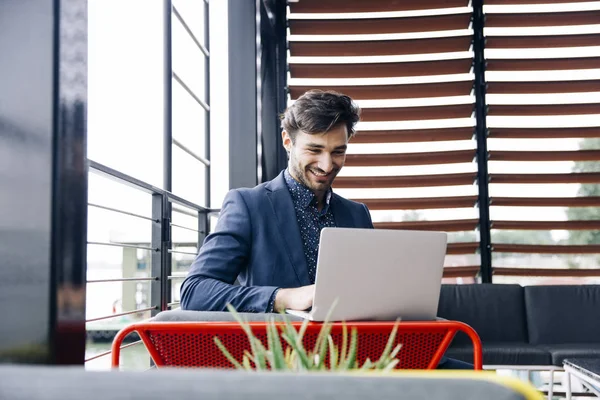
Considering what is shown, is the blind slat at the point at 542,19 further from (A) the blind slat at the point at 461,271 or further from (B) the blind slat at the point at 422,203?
(A) the blind slat at the point at 461,271

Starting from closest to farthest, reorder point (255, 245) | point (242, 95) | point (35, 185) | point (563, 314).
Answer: point (35, 185) → point (255, 245) → point (242, 95) → point (563, 314)

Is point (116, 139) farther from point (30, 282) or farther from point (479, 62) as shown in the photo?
point (479, 62)

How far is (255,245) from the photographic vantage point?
6.69 feet

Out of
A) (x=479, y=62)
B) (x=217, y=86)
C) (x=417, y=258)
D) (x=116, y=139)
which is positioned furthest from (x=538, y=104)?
(x=417, y=258)

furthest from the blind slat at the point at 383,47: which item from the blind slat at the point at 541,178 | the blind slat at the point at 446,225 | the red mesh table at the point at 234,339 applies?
the red mesh table at the point at 234,339

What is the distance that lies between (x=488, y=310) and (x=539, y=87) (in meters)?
1.77

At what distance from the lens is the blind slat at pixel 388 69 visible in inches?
197

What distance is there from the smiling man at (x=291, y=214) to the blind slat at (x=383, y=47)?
289 cm

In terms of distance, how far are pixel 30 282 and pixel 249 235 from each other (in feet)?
2.47

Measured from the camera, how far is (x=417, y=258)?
1.34 m

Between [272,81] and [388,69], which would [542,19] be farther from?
[272,81]

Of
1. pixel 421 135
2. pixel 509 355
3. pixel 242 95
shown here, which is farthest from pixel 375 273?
pixel 421 135

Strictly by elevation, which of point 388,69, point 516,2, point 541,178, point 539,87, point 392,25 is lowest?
point 541,178

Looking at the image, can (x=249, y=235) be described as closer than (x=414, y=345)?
No
